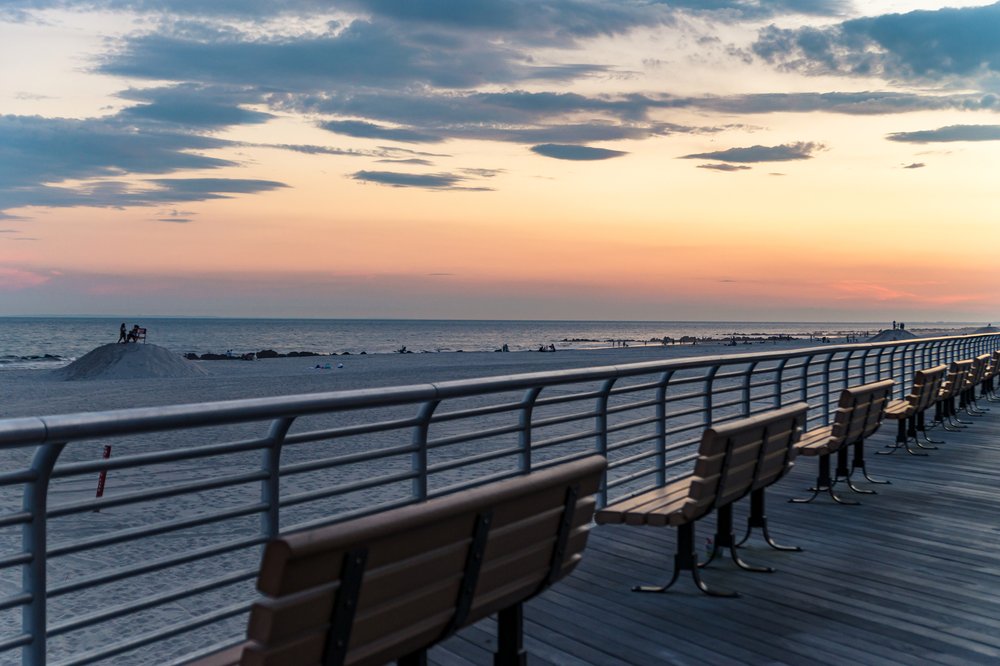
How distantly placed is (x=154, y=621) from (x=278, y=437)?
520cm

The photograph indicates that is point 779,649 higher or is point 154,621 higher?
point 779,649

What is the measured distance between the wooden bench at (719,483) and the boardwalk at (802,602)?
10.6 inches

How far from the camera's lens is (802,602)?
5.41 m

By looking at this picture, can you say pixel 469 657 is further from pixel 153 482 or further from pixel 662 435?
pixel 153 482

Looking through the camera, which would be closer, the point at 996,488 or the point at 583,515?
the point at 583,515

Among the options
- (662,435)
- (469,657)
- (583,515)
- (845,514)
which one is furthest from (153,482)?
(583,515)

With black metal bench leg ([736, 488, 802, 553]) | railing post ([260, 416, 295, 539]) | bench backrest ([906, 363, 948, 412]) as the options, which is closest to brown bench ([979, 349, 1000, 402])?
bench backrest ([906, 363, 948, 412])

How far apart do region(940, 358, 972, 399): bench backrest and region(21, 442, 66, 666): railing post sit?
40.7 feet

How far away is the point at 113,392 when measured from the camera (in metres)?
42.2

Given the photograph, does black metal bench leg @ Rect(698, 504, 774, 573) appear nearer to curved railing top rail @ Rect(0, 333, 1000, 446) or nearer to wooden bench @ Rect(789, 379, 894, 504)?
curved railing top rail @ Rect(0, 333, 1000, 446)

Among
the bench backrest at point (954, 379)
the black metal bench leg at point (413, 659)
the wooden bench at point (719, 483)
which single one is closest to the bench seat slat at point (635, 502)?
the wooden bench at point (719, 483)

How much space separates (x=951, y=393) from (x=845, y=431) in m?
6.83

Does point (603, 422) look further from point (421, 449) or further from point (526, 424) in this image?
point (421, 449)

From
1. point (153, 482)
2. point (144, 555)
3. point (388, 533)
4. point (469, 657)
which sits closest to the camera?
point (388, 533)
